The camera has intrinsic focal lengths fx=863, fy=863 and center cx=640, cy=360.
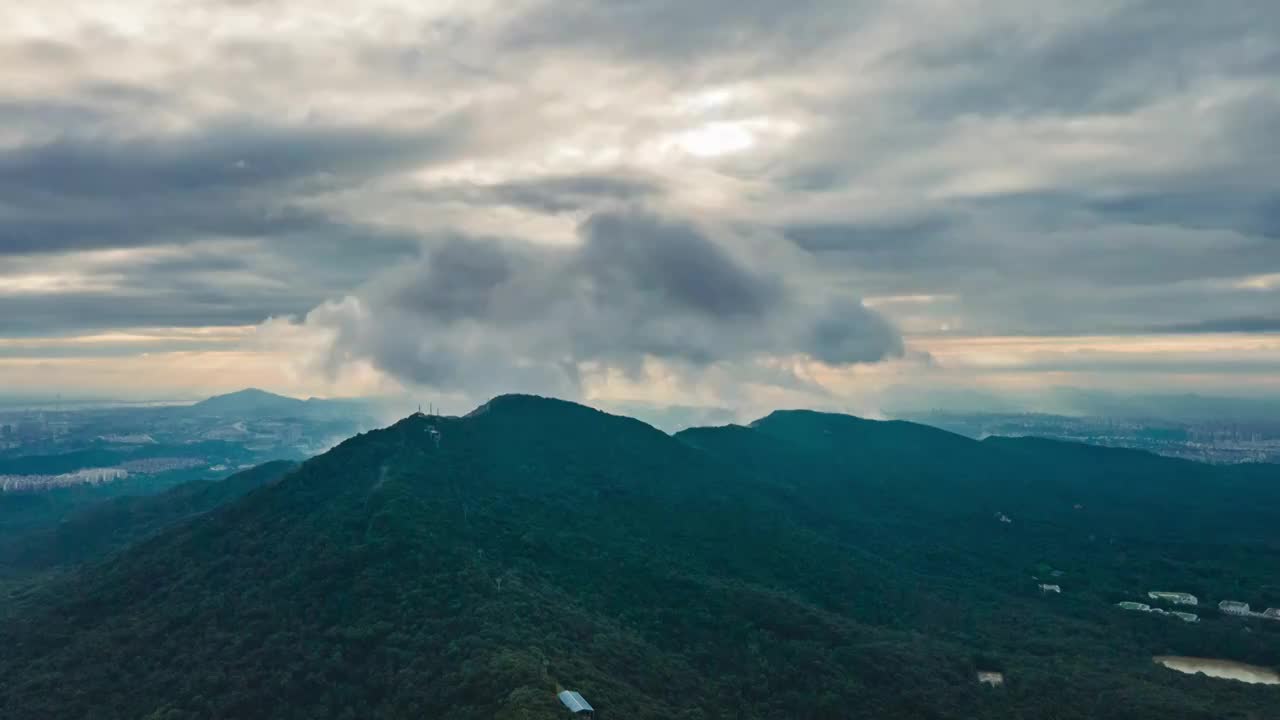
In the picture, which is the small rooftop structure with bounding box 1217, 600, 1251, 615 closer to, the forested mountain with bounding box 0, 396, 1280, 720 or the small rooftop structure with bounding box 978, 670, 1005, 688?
the forested mountain with bounding box 0, 396, 1280, 720

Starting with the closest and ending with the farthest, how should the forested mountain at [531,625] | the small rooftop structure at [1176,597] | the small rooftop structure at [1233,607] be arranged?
the forested mountain at [531,625] < the small rooftop structure at [1233,607] < the small rooftop structure at [1176,597]

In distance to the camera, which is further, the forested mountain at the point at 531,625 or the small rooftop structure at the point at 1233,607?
the small rooftop structure at the point at 1233,607

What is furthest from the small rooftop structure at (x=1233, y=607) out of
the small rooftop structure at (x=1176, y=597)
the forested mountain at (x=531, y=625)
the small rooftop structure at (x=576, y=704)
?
the small rooftop structure at (x=576, y=704)

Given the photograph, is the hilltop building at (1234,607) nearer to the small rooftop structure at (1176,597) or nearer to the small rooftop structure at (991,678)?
the small rooftop structure at (1176,597)

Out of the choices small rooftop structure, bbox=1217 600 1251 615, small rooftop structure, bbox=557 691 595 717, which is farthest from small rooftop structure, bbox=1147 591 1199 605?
small rooftop structure, bbox=557 691 595 717

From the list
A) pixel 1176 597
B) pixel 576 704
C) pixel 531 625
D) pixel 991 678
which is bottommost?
pixel 991 678

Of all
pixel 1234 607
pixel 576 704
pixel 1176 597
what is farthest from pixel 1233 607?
pixel 576 704

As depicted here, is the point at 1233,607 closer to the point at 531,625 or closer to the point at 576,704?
the point at 531,625
